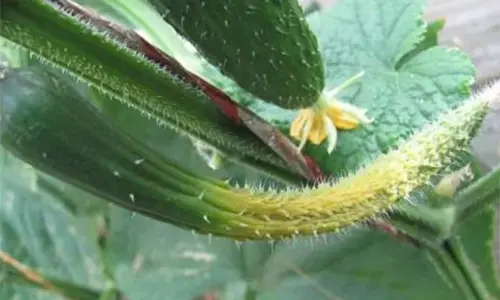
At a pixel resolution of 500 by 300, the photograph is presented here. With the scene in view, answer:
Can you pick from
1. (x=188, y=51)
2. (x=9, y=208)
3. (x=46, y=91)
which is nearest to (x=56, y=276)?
(x=9, y=208)

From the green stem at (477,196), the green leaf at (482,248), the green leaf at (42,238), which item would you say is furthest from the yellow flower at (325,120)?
the green leaf at (42,238)

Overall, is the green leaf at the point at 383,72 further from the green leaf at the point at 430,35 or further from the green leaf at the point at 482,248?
the green leaf at the point at 482,248

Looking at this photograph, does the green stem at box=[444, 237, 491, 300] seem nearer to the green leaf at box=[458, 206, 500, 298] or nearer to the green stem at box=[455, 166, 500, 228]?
the green stem at box=[455, 166, 500, 228]

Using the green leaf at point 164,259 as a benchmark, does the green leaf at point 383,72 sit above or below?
above

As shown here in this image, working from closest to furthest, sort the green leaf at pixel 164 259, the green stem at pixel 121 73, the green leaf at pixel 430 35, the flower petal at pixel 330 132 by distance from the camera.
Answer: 1. the green stem at pixel 121 73
2. the flower petal at pixel 330 132
3. the green leaf at pixel 430 35
4. the green leaf at pixel 164 259

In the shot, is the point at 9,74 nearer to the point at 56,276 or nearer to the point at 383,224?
the point at 383,224

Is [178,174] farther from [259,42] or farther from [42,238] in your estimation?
[42,238]
